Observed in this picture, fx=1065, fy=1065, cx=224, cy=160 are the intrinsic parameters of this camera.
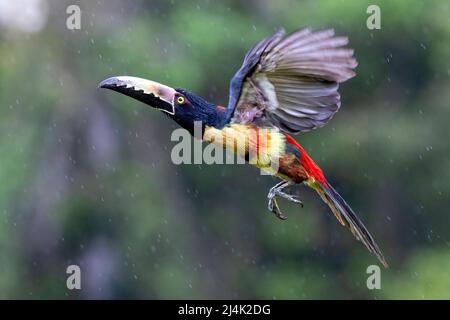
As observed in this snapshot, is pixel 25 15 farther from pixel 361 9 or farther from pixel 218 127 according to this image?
pixel 218 127

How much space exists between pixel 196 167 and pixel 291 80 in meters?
9.71

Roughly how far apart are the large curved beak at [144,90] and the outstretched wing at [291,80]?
9.8 inches

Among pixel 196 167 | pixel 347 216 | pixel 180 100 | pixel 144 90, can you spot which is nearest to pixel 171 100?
pixel 180 100

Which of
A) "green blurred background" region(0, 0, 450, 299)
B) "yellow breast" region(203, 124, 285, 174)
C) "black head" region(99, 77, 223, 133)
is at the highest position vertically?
"green blurred background" region(0, 0, 450, 299)

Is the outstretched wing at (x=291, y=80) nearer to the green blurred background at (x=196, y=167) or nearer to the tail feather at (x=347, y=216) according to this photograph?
the tail feather at (x=347, y=216)

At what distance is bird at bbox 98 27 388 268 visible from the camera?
154 inches

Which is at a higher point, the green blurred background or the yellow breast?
the green blurred background

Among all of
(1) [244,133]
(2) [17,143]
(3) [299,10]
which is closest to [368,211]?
(3) [299,10]

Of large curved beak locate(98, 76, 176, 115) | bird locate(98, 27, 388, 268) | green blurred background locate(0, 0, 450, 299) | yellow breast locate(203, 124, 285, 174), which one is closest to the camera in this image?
large curved beak locate(98, 76, 176, 115)

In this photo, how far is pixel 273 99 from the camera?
4090 millimetres

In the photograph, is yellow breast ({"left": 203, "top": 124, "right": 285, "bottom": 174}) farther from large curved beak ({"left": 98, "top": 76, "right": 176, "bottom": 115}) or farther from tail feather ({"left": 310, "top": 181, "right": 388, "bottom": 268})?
tail feather ({"left": 310, "top": 181, "right": 388, "bottom": 268})

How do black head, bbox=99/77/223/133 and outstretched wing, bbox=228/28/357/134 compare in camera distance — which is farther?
outstretched wing, bbox=228/28/357/134

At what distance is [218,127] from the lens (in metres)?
4.03

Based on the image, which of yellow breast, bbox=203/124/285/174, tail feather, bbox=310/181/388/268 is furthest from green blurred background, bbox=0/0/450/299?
yellow breast, bbox=203/124/285/174
